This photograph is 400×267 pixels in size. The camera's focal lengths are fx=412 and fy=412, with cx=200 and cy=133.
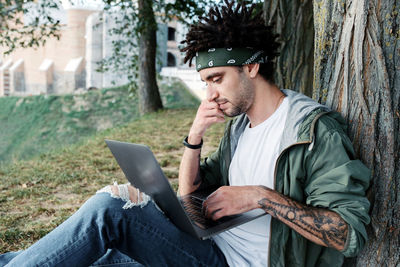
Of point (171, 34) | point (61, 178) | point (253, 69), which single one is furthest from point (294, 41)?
point (171, 34)

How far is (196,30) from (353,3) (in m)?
0.78

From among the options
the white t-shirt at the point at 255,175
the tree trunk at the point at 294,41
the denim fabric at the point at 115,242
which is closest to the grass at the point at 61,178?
the denim fabric at the point at 115,242

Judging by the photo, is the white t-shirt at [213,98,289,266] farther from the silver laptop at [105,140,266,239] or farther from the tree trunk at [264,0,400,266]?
the tree trunk at [264,0,400,266]

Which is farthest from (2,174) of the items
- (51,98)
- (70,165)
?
(51,98)

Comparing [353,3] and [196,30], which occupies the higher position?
[353,3]

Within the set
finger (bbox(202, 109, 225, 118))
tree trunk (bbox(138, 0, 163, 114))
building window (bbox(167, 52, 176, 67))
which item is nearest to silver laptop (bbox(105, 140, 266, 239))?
finger (bbox(202, 109, 225, 118))

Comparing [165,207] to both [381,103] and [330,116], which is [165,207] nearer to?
[330,116]

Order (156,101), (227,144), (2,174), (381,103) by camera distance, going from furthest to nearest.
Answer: (156,101), (2,174), (227,144), (381,103)

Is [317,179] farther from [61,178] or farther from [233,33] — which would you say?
[61,178]

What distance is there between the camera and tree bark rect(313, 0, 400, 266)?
73.3 inches

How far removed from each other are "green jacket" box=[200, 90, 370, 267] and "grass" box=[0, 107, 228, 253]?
2445mm

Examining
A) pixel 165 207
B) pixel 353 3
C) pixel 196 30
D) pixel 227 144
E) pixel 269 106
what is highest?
pixel 353 3

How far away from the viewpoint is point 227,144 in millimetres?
2307

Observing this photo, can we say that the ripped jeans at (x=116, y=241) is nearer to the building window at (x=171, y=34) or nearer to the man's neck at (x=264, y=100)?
the man's neck at (x=264, y=100)
